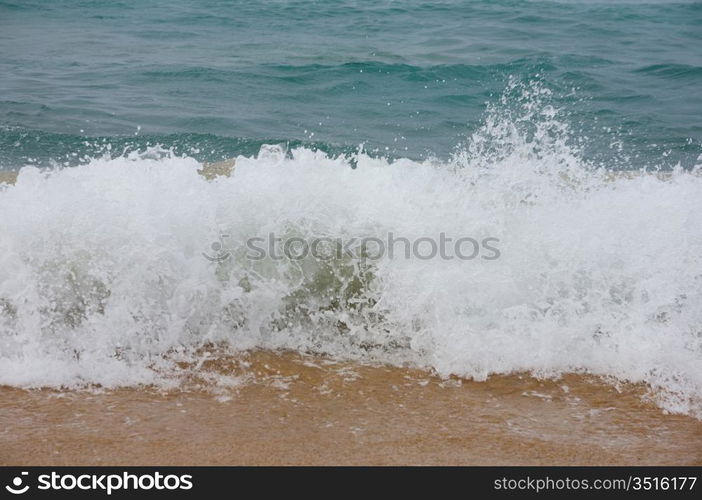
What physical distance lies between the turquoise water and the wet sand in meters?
4.53

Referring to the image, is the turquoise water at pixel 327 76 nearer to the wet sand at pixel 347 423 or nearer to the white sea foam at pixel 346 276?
the white sea foam at pixel 346 276

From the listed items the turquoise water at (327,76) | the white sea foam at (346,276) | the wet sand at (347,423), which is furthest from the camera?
the turquoise water at (327,76)

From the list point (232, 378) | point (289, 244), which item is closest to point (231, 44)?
point (289, 244)

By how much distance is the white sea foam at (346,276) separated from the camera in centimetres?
336

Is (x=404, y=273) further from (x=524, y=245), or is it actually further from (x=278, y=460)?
(x=278, y=460)

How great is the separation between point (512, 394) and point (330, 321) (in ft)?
3.50

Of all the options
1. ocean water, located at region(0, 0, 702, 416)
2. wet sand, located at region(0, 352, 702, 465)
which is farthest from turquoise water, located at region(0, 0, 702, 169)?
wet sand, located at region(0, 352, 702, 465)

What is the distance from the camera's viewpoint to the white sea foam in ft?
11.0

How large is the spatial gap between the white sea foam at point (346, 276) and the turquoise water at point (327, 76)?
129 inches

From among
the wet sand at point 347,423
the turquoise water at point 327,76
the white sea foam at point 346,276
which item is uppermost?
the turquoise water at point 327,76

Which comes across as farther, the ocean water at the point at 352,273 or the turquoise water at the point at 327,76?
the turquoise water at the point at 327,76

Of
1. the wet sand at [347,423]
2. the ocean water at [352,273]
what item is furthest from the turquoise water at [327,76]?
the wet sand at [347,423]

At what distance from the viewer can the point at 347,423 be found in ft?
9.11

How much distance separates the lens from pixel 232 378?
3.16 metres
